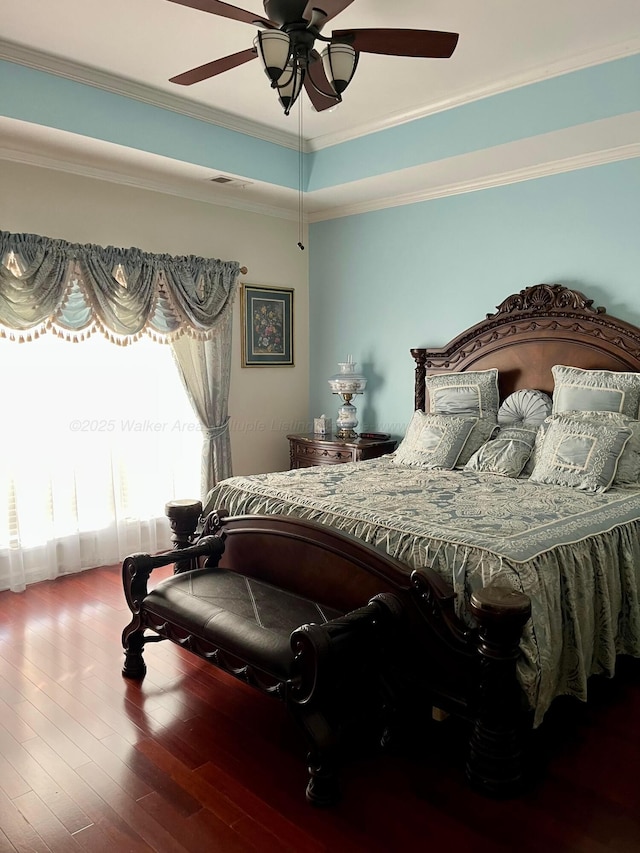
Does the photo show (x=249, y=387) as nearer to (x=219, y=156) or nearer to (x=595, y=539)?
(x=219, y=156)

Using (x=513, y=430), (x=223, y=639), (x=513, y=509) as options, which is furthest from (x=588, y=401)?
(x=223, y=639)

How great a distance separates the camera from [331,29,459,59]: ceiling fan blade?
2.30 meters

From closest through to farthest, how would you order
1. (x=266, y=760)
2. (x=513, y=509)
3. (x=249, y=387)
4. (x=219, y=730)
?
(x=266, y=760)
(x=219, y=730)
(x=513, y=509)
(x=249, y=387)

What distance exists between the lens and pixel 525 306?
13.8 feet

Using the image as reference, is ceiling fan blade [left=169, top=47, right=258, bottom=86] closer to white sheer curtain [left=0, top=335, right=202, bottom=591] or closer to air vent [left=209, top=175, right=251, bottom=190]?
air vent [left=209, top=175, right=251, bottom=190]

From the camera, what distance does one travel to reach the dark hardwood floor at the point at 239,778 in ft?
6.37

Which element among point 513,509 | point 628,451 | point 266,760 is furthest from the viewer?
point 628,451

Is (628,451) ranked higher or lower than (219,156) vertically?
lower

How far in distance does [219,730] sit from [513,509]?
4.80ft

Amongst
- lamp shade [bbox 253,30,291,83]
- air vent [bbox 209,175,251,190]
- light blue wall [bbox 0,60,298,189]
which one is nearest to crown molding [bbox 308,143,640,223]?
light blue wall [bbox 0,60,298,189]

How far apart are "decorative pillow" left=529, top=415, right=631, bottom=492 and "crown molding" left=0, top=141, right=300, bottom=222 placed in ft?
9.59

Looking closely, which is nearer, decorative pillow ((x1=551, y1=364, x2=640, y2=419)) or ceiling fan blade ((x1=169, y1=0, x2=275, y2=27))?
ceiling fan blade ((x1=169, y1=0, x2=275, y2=27))

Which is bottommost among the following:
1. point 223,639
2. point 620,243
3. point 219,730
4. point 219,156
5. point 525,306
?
point 219,730

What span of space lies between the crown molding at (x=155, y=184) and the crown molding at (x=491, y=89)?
712 millimetres
